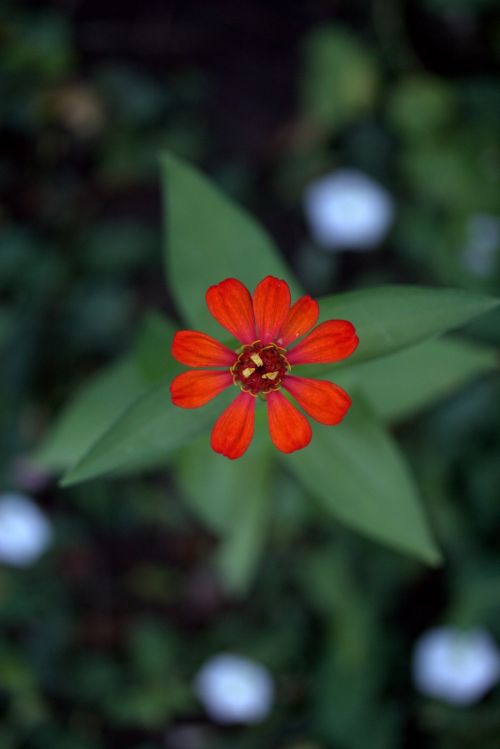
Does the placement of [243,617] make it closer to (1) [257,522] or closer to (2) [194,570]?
(2) [194,570]

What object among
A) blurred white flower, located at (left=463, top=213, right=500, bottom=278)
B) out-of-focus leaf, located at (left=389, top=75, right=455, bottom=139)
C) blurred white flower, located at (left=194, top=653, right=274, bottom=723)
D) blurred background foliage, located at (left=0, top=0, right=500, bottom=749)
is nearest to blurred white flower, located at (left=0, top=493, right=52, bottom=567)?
blurred background foliage, located at (left=0, top=0, right=500, bottom=749)

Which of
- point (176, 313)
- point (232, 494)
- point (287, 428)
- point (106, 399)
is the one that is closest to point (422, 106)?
point (176, 313)

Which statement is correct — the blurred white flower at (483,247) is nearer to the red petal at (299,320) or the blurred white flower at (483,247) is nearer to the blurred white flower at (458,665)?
the blurred white flower at (458,665)

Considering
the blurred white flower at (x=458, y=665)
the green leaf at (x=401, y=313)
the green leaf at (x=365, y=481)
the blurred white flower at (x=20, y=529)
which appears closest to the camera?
the green leaf at (x=401, y=313)

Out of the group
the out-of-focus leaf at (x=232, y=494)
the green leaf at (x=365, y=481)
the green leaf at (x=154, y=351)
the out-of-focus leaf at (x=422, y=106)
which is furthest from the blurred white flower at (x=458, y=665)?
the out-of-focus leaf at (x=422, y=106)

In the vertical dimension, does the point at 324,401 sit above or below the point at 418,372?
below

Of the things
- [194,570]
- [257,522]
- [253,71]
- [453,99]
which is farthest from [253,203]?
[194,570]

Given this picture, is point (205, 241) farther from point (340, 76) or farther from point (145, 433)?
point (340, 76)

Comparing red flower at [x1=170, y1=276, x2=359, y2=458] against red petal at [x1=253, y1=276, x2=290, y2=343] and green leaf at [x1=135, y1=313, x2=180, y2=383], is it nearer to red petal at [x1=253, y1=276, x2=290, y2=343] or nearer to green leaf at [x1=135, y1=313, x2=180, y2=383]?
red petal at [x1=253, y1=276, x2=290, y2=343]
